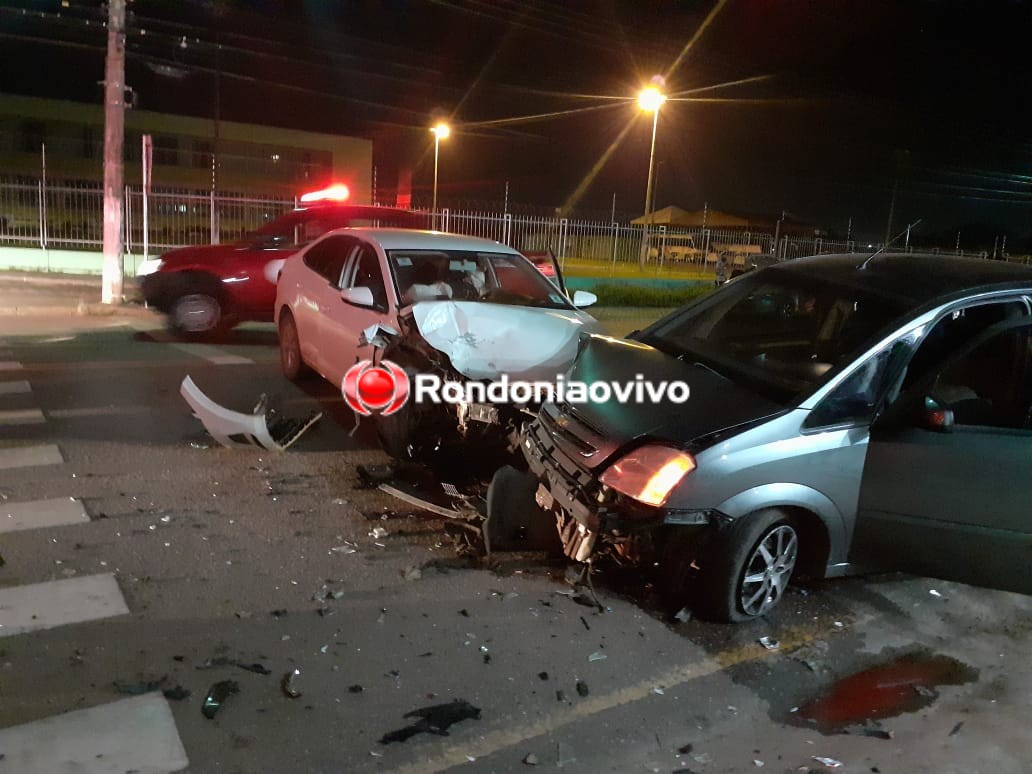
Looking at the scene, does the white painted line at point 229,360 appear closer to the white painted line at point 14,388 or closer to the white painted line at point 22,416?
the white painted line at point 14,388

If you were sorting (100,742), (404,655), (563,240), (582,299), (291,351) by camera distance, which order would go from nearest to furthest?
(100,742) → (404,655) → (582,299) → (291,351) → (563,240)

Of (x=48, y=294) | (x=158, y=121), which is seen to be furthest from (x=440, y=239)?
(x=158, y=121)

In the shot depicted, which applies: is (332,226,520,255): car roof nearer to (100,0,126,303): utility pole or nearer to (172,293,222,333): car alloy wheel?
(172,293,222,333): car alloy wheel

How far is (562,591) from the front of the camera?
4391mm

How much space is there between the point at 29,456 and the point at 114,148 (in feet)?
29.6

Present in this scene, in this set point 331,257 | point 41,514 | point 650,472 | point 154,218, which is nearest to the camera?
point 650,472

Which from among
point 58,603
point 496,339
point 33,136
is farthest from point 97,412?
point 33,136

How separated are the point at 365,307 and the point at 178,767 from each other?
3.89m

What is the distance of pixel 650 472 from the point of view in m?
3.83

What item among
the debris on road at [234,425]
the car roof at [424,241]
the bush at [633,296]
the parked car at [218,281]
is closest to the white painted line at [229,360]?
the parked car at [218,281]

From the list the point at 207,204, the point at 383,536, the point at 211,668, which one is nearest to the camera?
the point at 211,668

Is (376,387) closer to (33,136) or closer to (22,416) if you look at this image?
Result: (22,416)

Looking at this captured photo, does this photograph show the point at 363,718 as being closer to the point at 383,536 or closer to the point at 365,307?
the point at 383,536

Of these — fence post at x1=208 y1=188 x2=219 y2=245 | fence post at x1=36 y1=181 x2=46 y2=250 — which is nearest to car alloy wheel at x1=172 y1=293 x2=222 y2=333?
fence post at x1=208 y1=188 x2=219 y2=245
